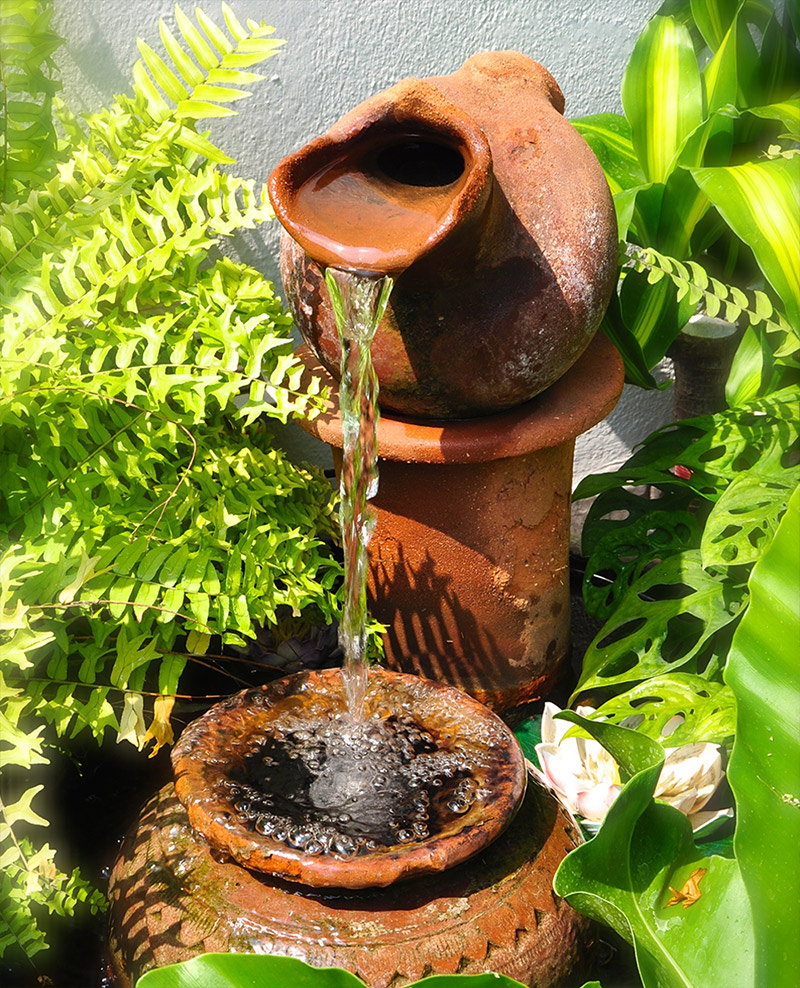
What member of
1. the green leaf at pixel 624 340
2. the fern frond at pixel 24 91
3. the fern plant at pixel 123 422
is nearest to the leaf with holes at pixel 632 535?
the green leaf at pixel 624 340

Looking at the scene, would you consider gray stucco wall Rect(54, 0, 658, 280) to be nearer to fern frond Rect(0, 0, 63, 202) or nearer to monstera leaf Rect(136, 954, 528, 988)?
fern frond Rect(0, 0, 63, 202)

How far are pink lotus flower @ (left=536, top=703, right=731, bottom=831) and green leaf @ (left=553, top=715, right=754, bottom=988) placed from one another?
1.46 feet

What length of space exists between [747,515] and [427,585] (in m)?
0.68

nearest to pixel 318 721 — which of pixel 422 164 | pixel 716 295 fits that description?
pixel 422 164

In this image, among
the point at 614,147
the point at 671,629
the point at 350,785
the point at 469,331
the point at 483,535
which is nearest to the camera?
the point at 350,785

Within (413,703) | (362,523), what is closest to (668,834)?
(413,703)

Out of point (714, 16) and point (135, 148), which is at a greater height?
point (135, 148)

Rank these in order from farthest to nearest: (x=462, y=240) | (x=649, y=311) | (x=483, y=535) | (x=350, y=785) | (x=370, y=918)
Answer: (x=649, y=311) < (x=483, y=535) < (x=462, y=240) < (x=350, y=785) < (x=370, y=918)

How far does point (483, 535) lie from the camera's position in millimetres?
2125

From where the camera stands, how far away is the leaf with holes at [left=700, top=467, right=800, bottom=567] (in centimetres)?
203

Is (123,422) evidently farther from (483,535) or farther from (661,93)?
(661,93)

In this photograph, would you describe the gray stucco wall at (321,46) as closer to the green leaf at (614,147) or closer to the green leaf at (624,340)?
the green leaf at (614,147)

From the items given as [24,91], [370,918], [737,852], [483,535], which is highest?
[24,91]

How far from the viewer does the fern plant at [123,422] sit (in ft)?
5.44
